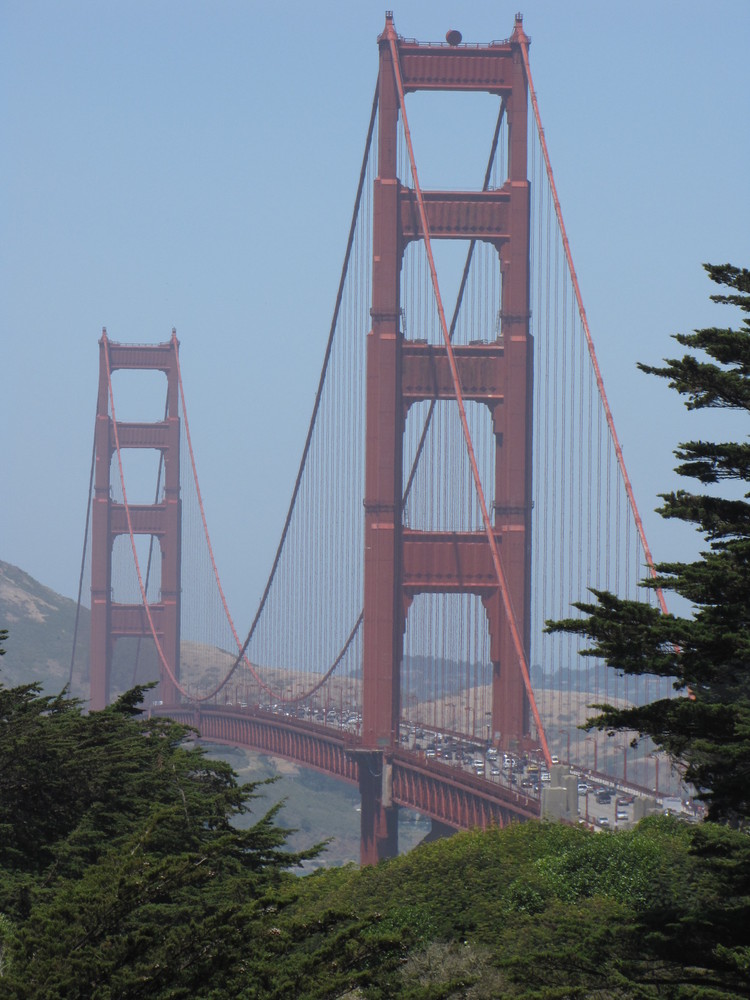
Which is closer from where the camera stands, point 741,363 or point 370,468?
point 741,363

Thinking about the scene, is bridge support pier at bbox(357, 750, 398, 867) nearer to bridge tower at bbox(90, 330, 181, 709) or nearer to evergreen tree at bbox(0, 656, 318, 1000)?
evergreen tree at bbox(0, 656, 318, 1000)

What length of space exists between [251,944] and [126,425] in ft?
425

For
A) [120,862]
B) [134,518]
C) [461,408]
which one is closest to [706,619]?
[120,862]

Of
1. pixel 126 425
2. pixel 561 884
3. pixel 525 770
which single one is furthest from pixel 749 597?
pixel 126 425

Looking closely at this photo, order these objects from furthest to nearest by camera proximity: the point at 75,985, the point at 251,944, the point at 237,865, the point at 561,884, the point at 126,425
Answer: the point at 126,425, the point at 561,884, the point at 237,865, the point at 251,944, the point at 75,985

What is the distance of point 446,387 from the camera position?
72688mm

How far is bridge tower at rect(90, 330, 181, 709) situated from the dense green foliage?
11557cm

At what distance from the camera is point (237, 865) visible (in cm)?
2322

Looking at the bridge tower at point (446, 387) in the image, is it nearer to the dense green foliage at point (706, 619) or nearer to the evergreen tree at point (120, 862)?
the evergreen tree at point (120, 862)

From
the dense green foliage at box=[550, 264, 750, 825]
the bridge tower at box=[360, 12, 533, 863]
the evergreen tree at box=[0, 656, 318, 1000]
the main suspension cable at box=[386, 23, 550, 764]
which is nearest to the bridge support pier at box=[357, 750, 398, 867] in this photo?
the bridge tower at box=[360, 12, 533, 863]

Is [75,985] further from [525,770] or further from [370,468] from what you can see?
[370,468]

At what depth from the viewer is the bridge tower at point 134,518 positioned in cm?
13650

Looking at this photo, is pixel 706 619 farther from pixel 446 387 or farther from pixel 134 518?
pixel 134 518

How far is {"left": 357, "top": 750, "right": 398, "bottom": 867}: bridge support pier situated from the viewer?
73.7 metres
